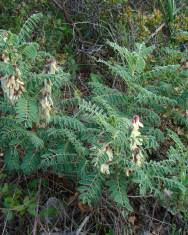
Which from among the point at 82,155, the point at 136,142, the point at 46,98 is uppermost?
the point at 46,98

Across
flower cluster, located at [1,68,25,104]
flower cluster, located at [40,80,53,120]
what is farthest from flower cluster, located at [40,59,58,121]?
flower cluster, located at [1,68,25,104]

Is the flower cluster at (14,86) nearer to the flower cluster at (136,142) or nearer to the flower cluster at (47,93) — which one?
the flower cluster at (47,93)

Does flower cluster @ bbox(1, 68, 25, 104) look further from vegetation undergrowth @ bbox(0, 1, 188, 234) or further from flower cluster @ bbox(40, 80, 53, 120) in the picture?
flower cluster @ bbox(40, 80, 53, 120)

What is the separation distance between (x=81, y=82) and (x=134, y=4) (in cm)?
142

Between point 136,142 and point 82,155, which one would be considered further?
point 82,155

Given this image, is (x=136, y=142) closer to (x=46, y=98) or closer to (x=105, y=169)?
(x=105, y=169)

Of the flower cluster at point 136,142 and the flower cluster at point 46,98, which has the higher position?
the flower cluster at point 46,98

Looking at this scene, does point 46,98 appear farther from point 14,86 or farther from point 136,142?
point 136,142

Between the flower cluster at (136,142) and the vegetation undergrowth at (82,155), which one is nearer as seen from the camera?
the flower cluster at (136,142)

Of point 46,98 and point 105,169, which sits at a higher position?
point 46,98

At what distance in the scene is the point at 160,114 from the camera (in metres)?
4.31

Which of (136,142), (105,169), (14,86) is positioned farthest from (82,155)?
(14,86)

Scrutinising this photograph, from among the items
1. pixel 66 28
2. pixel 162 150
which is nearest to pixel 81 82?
pixel 66 28

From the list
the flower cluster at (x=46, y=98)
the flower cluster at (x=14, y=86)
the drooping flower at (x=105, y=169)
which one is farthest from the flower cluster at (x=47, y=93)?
the drooping flower at (x=105, y=169)
